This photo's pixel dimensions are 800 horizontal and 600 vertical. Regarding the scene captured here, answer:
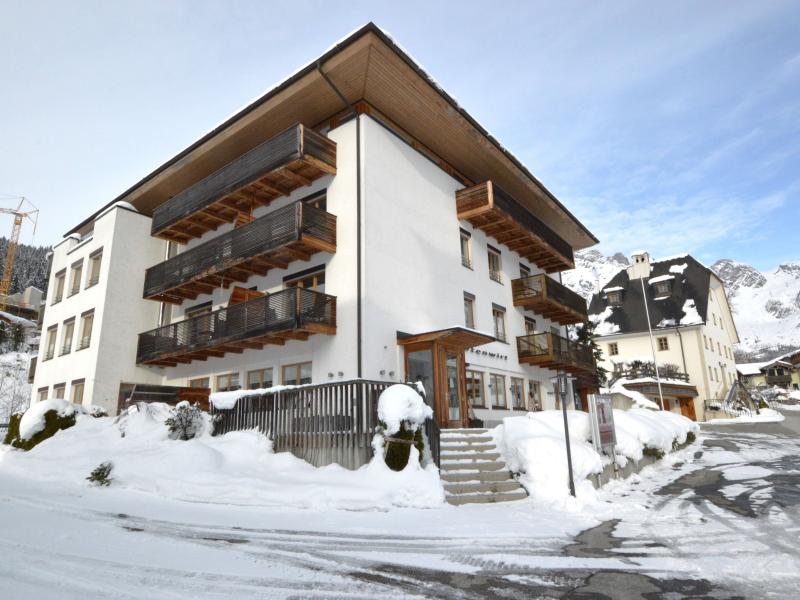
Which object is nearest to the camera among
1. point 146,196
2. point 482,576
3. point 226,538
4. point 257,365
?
point 482,576

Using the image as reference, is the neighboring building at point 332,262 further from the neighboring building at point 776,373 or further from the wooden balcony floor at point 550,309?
the neighboring building at point 776,373

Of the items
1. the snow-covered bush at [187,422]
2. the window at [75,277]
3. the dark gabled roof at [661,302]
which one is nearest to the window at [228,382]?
the snow-covered bush at [187,422]

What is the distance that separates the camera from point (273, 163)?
18344 mm

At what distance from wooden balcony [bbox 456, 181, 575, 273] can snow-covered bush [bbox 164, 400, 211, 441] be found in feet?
45.2

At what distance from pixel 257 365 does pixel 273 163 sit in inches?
295

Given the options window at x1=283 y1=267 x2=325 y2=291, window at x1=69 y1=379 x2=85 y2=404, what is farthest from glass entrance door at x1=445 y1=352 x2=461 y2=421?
window at x1=69 y1=379 x2=85 y2=404

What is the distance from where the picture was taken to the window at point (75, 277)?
26.1m

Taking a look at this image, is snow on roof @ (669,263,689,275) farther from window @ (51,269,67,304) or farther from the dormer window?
window @ (51,269,67,304)

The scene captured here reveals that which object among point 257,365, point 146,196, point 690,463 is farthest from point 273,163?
point 690,463

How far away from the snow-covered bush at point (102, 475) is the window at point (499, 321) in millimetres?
16574

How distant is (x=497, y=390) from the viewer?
73.0 feet

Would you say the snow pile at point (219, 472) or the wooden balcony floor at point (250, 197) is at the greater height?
the wooden balcony floor at point (250, 197)

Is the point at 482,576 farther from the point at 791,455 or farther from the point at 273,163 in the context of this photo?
the point at 791,455

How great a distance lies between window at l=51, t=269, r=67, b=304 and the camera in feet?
89.5
